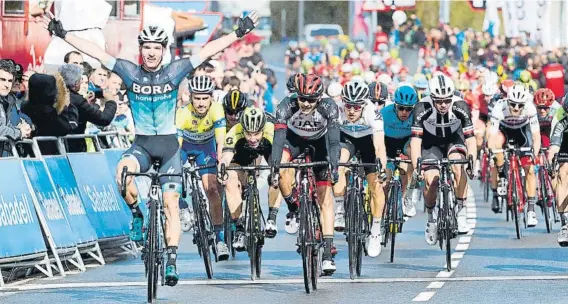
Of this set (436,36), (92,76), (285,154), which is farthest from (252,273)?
(436,36)

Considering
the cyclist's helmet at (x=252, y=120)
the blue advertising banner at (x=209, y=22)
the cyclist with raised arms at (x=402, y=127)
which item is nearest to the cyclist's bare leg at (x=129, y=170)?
the cyclist's helmet at (x=252, y=120)

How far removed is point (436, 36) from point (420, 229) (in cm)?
3406

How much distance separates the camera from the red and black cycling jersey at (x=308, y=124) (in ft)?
48.6

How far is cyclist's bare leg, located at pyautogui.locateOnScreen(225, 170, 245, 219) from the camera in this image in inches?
668

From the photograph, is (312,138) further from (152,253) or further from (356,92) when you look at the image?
(152,253)

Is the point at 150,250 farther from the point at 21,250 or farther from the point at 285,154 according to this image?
the point at 285,154

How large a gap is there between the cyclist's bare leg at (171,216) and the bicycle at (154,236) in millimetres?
63

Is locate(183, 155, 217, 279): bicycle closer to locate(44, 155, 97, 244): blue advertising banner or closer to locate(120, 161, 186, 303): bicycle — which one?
locate(44, 155, 97, 244): blue advertising banner

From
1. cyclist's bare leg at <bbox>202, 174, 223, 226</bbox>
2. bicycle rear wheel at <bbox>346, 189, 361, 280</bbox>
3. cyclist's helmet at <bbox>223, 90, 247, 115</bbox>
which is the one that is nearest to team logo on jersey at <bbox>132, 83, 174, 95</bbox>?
bicycle rear wheel at <bbox>346, 189, 361, 280</bbox>

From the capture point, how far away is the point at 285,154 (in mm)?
16172

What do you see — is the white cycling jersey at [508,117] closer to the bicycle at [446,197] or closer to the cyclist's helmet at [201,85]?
the bicycle at [446,197]

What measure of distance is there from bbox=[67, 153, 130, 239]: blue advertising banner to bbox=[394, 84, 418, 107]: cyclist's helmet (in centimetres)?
342

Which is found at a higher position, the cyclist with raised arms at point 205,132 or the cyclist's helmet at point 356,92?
Answer: the cyclist's helmet at point 356,92

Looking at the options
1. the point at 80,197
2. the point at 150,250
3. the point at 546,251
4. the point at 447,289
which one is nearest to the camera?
the point at 150,250
